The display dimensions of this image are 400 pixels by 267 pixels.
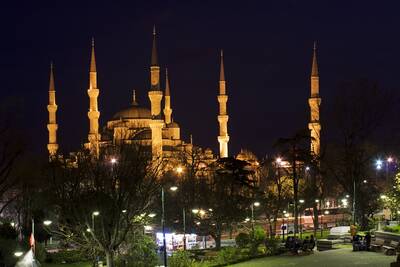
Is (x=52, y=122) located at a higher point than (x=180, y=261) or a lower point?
higher

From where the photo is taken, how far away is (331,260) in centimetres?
2584

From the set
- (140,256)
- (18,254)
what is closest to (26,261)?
(18,254)

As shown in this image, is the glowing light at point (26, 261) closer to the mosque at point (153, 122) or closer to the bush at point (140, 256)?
the bush at point (140, 256)

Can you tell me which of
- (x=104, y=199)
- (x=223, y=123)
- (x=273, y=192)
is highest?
(x=223, y=123)

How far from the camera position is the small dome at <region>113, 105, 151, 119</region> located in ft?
285

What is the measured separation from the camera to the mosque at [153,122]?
219ft

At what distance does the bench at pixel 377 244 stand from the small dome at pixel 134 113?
58.7 metres

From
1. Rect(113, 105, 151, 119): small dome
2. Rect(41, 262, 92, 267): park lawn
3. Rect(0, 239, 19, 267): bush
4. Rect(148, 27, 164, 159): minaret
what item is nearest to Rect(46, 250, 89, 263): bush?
Rect(41, 262, 92, 267): park lawn

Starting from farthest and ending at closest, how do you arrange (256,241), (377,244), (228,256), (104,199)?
1. (256,241)
2. (228,256)
3. (377,244)
4. (104,199)

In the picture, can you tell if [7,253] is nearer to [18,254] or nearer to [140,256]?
[18,254]

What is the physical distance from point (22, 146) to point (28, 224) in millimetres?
7120

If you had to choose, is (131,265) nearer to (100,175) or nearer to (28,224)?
(100,175)

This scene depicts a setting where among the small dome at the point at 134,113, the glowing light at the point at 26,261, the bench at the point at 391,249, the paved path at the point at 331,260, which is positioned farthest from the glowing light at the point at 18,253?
the small dome at the point at 134,113

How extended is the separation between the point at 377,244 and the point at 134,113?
61.1m
